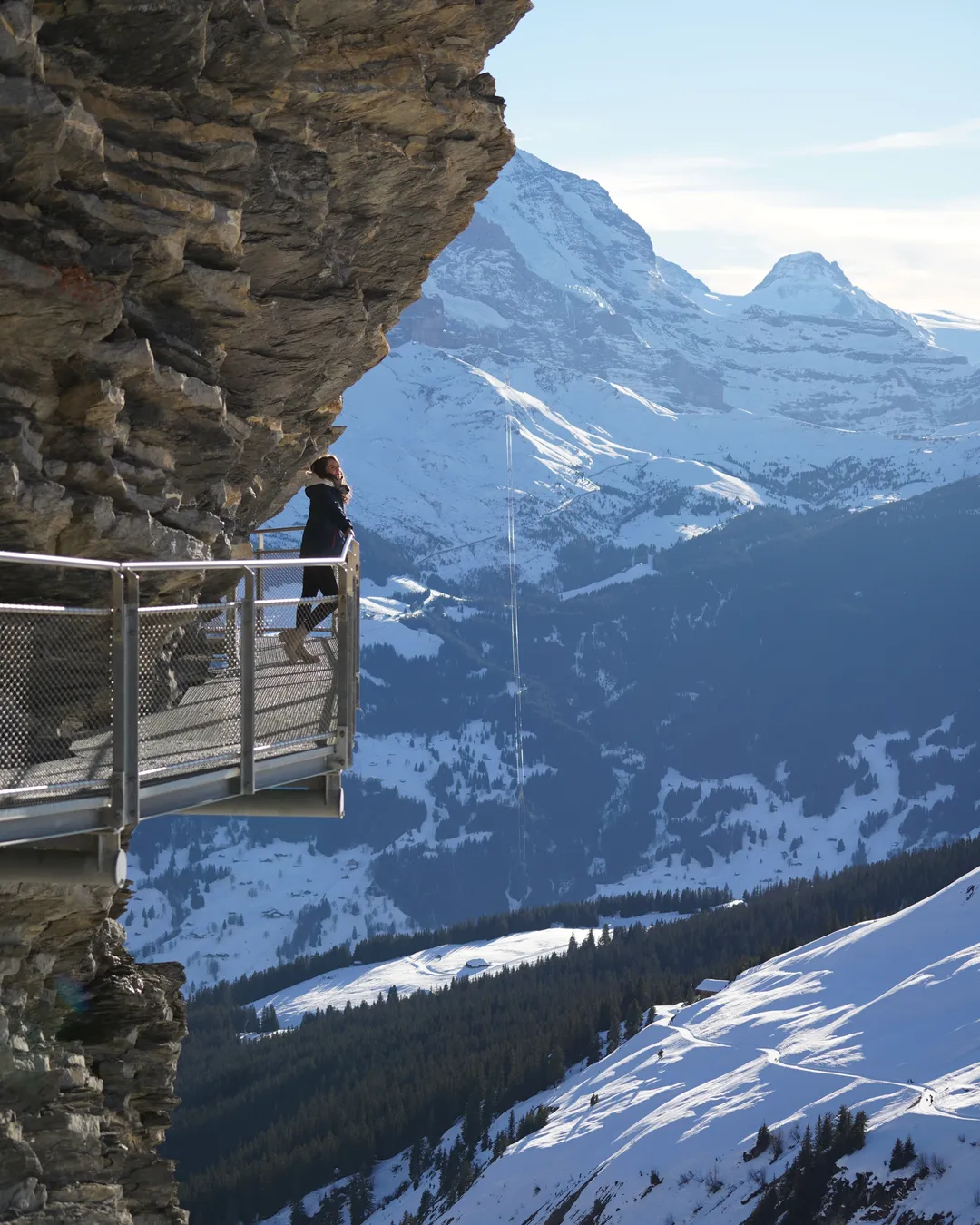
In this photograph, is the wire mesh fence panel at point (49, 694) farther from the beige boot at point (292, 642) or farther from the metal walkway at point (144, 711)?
the beige boot at point (292, 642)

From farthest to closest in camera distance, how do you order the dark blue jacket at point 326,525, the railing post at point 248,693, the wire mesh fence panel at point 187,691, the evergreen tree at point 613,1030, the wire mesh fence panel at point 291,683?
the evergreen tree at point 613,1030
the dark blue jacket at point 326,525
the wire mesh fence panel at point 291,683
the railing post at point 248,693
the wire mesh fence panel at point 187,691

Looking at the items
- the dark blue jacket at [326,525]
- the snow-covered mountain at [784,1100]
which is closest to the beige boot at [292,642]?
the dark blue jacket at [326,525]

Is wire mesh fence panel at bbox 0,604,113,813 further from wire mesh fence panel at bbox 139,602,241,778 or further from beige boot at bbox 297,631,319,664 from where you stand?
beige boot at bbox 297,631,319,664

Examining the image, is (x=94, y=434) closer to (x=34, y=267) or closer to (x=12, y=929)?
(x=34, y=267)

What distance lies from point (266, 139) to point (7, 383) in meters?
4.99

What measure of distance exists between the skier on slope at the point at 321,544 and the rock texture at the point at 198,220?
169 centimetres

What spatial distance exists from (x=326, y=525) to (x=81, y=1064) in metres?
7.51

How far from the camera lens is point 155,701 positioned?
52.0 ft

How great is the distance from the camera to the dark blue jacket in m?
19.0

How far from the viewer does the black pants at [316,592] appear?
17.1 metres

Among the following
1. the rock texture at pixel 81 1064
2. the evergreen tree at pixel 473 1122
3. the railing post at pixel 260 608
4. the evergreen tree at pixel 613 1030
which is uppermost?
the railing post at pixel 260 608

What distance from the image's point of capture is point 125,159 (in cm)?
1786

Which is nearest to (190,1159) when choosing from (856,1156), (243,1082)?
(243,1082)

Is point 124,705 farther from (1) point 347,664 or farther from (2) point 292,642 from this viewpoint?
(2) point 292,642
